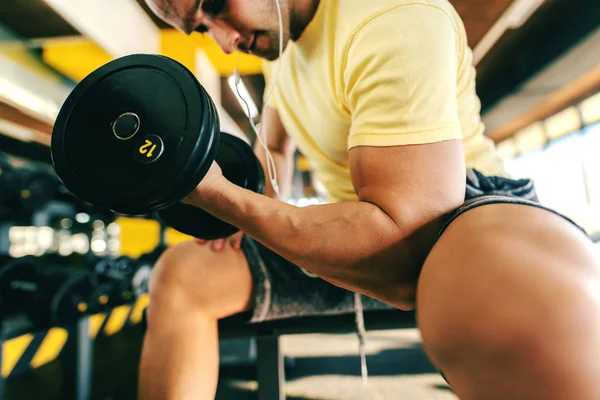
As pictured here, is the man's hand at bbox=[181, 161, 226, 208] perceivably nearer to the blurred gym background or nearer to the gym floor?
the blurred gym background

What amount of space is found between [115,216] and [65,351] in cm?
72

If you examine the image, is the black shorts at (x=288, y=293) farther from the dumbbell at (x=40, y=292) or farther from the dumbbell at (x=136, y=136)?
the dumbbell at (x=40, y=292)

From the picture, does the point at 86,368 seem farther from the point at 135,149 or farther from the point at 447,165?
the point at 447,165

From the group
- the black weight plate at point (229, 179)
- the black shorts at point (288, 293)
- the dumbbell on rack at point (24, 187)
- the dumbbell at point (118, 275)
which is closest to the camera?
the black weight plate at point (229, 179)

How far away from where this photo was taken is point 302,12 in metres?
0.71

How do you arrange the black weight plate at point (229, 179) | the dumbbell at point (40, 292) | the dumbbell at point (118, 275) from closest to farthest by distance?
the black weight plate at point (229, 179), the dumbbell at point (40, 292), the dumbbell at point (118, 275)

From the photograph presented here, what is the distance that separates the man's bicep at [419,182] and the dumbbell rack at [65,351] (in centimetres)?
68

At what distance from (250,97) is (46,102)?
183 centimetres

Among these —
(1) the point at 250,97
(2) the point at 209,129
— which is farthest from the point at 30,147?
(2) the point at 209,129

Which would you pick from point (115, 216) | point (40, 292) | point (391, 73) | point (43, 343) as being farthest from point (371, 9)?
point (43, 343)

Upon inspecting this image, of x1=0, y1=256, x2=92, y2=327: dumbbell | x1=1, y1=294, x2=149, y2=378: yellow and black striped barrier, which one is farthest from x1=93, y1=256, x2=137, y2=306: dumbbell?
x1=0, y1=256, x2=92, y2=327: dumbbell

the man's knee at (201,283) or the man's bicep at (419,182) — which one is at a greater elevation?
the man's bicep at (419,182)

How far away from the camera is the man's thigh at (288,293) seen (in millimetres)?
728

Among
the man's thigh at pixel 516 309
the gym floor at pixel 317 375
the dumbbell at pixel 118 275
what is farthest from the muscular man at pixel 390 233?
the dumbbell at pixel 118 275
